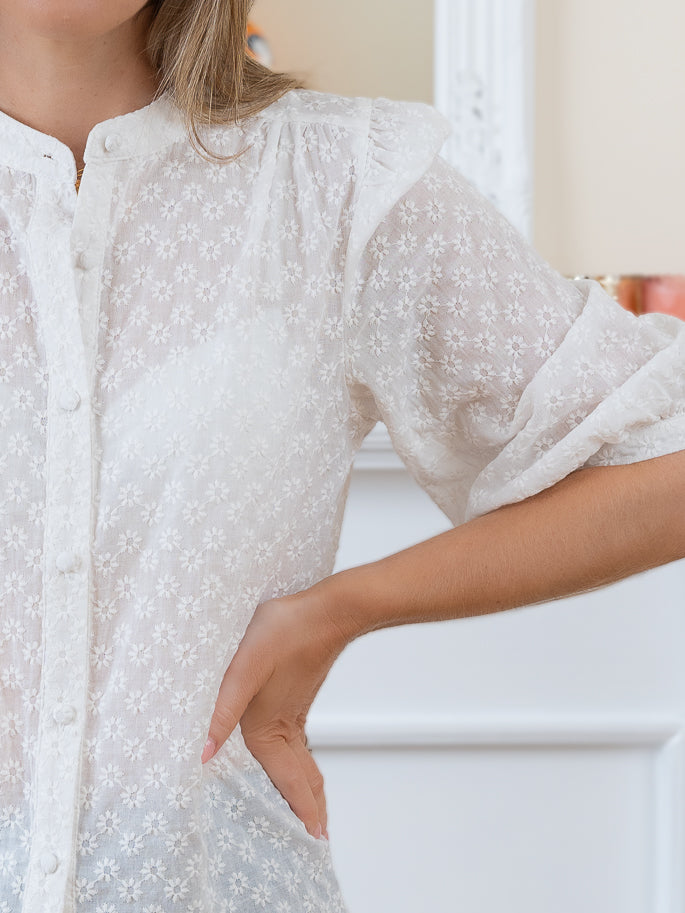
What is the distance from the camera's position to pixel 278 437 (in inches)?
26.0

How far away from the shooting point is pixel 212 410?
635 millimetres

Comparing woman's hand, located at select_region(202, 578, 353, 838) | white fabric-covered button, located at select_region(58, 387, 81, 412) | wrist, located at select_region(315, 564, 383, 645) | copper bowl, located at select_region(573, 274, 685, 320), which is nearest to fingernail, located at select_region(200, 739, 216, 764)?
woman's hand, located at select_region(202, 578, 353, 838)

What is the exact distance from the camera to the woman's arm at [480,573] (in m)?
0.68

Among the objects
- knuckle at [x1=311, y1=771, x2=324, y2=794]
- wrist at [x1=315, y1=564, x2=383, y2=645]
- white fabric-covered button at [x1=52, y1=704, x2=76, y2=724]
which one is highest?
wrist at [x1=315, y1=564, x2=383, y2=645]

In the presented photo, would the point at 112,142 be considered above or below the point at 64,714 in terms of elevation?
above

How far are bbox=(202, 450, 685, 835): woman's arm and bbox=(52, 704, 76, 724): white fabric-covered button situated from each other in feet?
0.38

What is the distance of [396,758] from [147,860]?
110cm

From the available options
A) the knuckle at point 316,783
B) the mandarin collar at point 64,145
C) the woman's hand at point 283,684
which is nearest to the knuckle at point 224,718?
the woman's hand at point 283,684

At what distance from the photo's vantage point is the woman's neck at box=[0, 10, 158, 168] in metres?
0.68

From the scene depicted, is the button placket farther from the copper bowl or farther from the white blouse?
the copper bowl

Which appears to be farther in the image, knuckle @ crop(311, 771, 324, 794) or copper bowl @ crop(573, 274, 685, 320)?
copper bowl @ crop(573, 274, 685, 320)

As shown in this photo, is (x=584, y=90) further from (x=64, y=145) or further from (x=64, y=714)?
(x=64, y=714)

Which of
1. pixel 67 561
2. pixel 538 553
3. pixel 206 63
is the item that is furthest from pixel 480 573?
pixel 206 63

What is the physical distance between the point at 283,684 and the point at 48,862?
173mm
